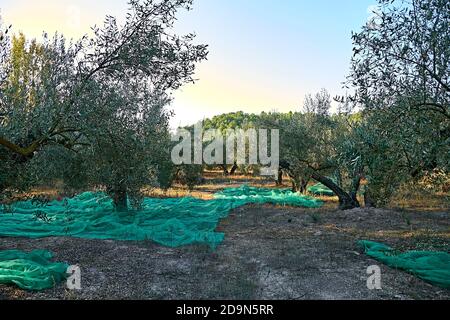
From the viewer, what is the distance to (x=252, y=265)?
8164 mm

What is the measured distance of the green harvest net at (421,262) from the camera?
23.5ft

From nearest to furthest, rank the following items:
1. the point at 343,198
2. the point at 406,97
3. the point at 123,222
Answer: the point at 406,97 → the point at 123,222 → the point at 343,198

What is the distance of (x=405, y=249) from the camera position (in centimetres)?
942

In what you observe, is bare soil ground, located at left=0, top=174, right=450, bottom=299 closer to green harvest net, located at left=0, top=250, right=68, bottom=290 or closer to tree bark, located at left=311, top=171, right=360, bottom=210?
green harvest net, located at left=0, top=250, right=68, bottom=290

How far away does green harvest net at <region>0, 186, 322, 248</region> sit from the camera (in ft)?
34.1

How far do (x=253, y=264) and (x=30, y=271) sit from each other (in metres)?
4.66

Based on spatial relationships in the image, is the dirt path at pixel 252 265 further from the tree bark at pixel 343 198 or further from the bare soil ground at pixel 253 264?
the tree bark at pixel 343 198

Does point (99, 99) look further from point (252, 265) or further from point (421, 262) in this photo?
point (421, 262)

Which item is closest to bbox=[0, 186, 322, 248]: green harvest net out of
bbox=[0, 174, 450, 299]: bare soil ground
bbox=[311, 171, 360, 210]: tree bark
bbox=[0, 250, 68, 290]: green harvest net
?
bbox=[0, 174, 450, 299]: bare soil ground

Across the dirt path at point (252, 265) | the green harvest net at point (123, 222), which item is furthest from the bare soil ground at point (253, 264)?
the green harvest net at point (123, 222)

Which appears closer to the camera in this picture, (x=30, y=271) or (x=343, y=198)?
(x=30, y=271)

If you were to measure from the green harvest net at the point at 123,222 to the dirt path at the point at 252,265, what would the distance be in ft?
1.86

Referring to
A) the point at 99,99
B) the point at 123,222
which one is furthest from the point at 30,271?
the point at 123,222

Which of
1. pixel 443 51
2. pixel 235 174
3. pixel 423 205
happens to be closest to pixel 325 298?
pixel 443 51
